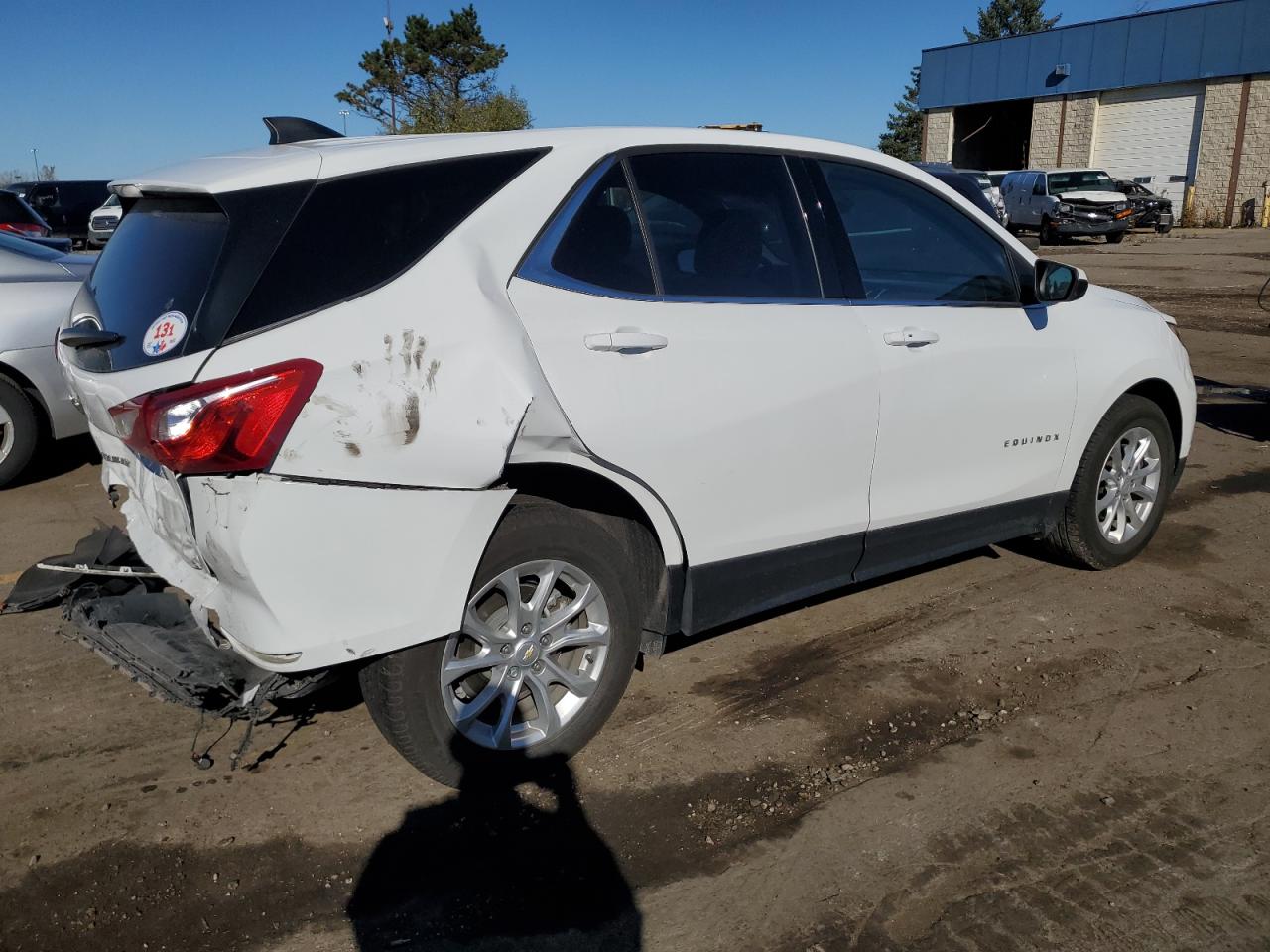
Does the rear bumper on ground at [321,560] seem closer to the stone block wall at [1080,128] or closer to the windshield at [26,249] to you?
the windshield at [26,249]

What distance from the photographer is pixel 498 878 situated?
9.53ft

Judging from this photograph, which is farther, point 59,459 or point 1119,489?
point 59,459

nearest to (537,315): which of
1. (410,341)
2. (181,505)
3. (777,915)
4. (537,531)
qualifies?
(410,341)

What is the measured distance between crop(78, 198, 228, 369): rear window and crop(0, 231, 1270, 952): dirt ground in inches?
55.4

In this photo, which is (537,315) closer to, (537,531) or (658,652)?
(537,531)

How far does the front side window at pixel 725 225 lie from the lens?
136 inches

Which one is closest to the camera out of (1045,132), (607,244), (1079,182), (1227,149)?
(607,244)

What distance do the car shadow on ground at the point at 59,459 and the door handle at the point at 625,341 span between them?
197 inches

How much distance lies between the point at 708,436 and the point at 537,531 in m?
0.65

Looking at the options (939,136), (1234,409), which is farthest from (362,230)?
(939,136)

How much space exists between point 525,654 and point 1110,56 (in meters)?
44.0

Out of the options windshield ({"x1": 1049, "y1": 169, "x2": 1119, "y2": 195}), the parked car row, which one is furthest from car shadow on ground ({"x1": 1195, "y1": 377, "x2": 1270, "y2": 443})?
windshield ({"x1": 1049, "y1": 169, "x2": 1119, "y2": 195})

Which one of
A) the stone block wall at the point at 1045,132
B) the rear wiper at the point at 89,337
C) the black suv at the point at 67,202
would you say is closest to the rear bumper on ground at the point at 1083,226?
the stone block wall at the point at 1045,132

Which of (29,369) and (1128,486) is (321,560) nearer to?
(1128,486)
